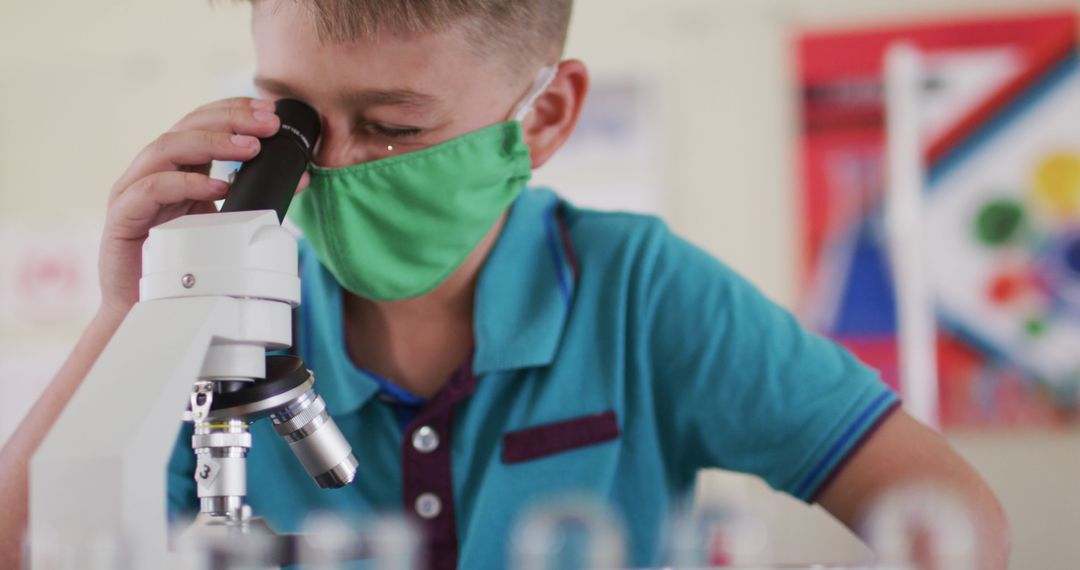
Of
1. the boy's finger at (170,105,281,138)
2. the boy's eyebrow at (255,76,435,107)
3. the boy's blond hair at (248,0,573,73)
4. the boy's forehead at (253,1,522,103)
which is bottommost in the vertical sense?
the boy's finger at (170,105,281,138)

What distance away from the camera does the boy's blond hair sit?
2.72ft

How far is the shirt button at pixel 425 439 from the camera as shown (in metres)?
0.95

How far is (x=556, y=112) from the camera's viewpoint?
107cm

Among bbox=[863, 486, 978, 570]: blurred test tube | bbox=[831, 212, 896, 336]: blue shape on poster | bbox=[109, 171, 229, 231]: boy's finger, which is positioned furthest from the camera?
bbox=[831, 212, 896, 336]: blue shape on poster

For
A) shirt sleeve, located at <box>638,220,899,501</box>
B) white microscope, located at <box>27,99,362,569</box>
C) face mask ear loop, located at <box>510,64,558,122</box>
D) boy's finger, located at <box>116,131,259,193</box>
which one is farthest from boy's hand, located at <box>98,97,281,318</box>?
shirt sleeve, located at <box>638,220,899,501</box>

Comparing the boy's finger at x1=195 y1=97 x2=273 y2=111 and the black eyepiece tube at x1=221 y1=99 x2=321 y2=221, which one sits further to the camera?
the boy's finger at x1=195 y1=97 x2=273 y2=111

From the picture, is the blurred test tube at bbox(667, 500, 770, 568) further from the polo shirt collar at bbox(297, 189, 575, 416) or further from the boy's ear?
the boy's ear

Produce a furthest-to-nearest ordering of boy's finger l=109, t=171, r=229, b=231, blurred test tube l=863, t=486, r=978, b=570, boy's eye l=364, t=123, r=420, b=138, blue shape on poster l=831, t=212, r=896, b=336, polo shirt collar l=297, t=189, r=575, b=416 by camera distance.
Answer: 1. blue shape on poster l=831, t=212, r=896, b=336
2. polo shirt collar l=297, t=189, r=575, b=416
3. boy's eye l=364, t=123, r=420, b=138
4. boy's finger l=109, t=171, r=229, b=231
5. blurred test tube l=863, t=486, r=978, b=570

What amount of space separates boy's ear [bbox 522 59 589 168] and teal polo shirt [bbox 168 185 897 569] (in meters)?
0.10

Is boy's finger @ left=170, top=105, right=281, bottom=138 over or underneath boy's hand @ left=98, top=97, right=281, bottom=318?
over

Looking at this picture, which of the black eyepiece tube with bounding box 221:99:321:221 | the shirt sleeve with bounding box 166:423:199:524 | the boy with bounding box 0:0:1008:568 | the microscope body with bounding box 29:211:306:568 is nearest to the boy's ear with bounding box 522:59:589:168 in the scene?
the boy with bounding box 0:0:1008:568

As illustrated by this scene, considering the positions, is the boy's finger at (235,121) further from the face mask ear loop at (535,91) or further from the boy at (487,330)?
the face mask ear loop at (535,91)

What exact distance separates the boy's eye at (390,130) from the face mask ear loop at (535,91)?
0.13 m

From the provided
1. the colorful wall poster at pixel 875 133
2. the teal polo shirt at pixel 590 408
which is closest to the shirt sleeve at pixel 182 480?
the teal polo shirt at pixel 590 408
